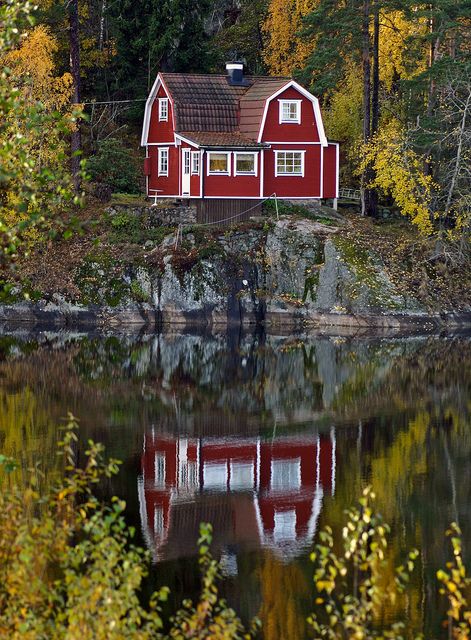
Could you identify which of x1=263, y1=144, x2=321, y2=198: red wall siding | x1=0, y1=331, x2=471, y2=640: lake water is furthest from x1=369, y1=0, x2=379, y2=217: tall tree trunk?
x1=0, y1=331, x2=471, y2=640: lake water

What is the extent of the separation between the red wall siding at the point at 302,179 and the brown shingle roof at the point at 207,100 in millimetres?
2605

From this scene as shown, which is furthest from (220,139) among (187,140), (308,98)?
(308,98)

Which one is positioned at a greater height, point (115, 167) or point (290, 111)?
point (290, 111)

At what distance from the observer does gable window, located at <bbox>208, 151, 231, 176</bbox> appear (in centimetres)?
5706

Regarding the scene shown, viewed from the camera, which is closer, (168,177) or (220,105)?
(220,105)

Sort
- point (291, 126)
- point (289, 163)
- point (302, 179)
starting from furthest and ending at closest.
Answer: point (302, 179) < point (289, 163) < point (291, 126)

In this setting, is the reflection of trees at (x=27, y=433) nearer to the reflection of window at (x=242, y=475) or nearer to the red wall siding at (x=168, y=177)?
the reflection of window at (x=242, y=475)

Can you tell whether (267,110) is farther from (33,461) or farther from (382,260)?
(33,461)

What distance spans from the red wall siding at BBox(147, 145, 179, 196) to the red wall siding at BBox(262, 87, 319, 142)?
14.8 ft

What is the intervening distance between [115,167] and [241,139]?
6.40m

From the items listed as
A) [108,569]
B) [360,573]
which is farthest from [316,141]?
[108,569]

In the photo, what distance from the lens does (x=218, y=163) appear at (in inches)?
2253

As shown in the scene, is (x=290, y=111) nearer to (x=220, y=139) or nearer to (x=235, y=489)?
(x=220, y=139)

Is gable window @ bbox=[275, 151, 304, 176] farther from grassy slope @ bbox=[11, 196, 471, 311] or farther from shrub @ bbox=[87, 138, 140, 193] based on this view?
shrub @ bbox=[87, 138, 140, 193]
